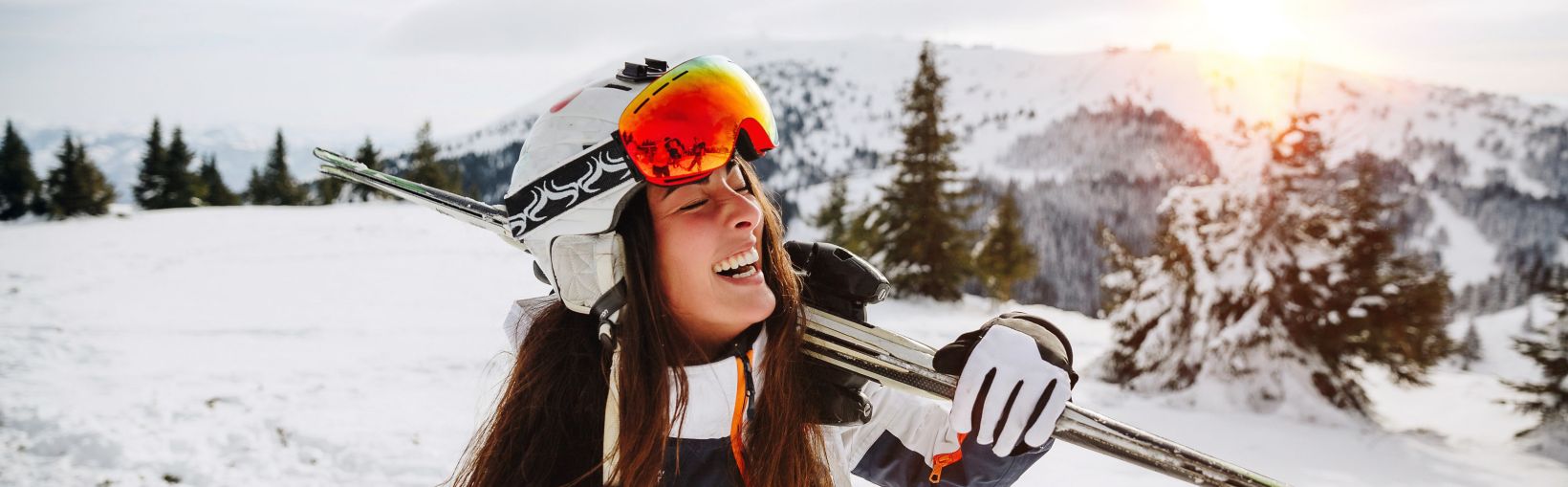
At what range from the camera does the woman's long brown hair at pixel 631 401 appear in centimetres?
186

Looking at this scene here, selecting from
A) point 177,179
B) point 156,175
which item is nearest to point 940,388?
point 177,179

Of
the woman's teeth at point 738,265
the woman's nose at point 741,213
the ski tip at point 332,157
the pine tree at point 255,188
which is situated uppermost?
the ski tip at point 332,157

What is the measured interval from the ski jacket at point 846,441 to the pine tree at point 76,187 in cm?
3541

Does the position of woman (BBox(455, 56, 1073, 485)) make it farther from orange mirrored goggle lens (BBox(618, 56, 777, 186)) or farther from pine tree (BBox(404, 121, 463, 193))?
pine tree (BBox(404, 121, 463, 193))

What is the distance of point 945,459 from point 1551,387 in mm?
11621

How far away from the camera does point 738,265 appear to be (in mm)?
1979

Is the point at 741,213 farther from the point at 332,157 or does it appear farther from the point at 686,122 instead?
the point at 332,157

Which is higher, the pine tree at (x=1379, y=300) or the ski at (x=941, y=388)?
the ski at (x=941, y=388)

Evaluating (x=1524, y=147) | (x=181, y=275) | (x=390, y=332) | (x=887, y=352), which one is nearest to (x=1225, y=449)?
(x=887, y=352)

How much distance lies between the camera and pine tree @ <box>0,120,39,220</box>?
99.9 ft

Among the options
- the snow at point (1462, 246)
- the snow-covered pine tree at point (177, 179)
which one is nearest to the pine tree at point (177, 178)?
the snow-covered pine tree at point (177, 179)

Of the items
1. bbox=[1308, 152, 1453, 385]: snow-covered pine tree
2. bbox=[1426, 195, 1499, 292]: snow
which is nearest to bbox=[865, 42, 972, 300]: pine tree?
bbox=[1308, 152, 1453, 385]: snow-covered pine tree

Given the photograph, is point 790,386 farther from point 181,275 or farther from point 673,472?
point 181,275

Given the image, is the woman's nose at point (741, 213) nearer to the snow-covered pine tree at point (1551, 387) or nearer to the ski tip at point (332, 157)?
the ski tip at point (332, 157)
